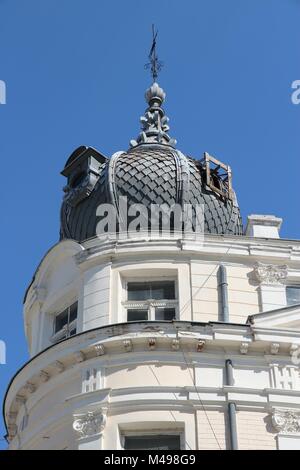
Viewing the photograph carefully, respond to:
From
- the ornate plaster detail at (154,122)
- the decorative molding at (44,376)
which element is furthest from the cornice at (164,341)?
the ornate plaster detail at (154,122)

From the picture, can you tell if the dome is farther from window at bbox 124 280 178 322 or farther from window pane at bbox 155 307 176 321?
window pane at bbox 155 307 176 321

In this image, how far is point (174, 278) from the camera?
99.5ft

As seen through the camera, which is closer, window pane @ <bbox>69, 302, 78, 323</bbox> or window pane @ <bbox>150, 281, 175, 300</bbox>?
window pane @ <bbox>150, 281, 175, 300</bbox>

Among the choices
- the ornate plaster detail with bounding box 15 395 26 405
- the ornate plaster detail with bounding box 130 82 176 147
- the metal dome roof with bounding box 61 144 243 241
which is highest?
the ornate plaster detail with bounding box 130 82 176 147

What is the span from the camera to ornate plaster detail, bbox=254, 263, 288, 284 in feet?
99.4

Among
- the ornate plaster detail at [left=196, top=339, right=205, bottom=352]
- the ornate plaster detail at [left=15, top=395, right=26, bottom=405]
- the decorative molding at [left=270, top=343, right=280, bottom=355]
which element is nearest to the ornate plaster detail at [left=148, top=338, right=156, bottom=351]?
the ornate plaster detail at [left=196, top=339, right=205, bottom=352]

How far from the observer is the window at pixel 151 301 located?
97.8ft

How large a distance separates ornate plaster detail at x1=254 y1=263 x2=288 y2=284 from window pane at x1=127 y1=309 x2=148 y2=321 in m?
2.93

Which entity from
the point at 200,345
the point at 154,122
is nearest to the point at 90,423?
the point at 200,345

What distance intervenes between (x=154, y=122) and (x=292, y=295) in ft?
29.5

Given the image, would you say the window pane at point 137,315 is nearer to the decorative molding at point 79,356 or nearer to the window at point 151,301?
the window at point 151,301
